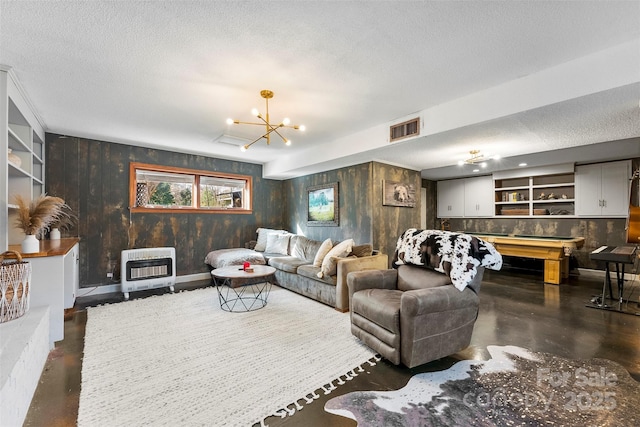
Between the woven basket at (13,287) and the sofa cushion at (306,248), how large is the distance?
3.33m

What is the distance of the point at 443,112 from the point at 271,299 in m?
3.42

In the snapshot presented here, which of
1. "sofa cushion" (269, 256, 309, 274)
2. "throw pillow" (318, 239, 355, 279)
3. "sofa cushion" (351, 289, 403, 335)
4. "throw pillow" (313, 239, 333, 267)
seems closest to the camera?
"sofa cushion" (351, 289, 403, 335)

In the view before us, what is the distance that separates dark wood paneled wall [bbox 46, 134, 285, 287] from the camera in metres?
4.31

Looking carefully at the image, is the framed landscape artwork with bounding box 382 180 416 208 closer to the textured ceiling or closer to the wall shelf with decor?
the textured ceiling

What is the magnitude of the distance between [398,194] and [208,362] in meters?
4.18

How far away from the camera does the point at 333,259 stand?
3662 mm

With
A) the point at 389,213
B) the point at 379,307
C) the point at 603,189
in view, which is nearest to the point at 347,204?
the point at 389,213

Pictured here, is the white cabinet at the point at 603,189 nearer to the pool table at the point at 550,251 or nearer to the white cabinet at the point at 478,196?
the pool table at the point at 550,251

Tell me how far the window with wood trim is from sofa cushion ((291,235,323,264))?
168cm

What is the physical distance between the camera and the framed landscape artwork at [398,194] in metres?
5.00

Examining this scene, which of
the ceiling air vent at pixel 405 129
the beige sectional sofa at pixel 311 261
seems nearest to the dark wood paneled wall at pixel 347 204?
the beige sectional sofa at pixel 311 261

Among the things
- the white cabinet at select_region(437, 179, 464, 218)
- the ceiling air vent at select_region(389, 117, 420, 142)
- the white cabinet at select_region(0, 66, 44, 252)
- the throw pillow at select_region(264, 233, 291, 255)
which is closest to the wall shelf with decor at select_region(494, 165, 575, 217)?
the white cabinet at select_region(437, 179, 464, 218)

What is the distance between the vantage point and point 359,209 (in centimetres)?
502

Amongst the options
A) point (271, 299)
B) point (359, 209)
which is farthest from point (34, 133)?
point (359, 209)
